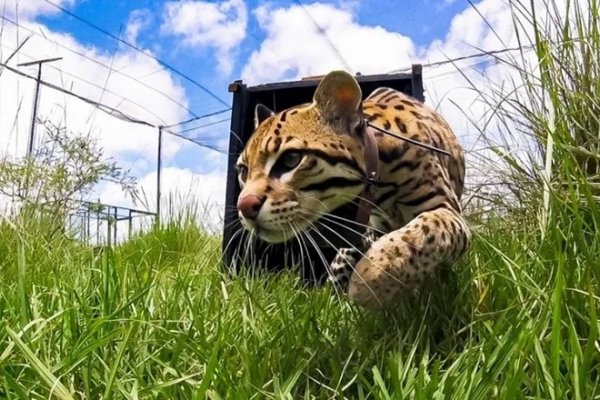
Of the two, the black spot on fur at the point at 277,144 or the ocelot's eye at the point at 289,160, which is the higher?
the black spot on fur at the point at 277,144

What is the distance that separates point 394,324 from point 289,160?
0.42 metres

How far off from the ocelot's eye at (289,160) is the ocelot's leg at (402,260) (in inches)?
9.6

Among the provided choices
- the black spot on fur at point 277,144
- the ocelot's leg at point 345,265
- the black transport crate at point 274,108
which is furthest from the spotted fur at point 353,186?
the black transport crate at point 274,108

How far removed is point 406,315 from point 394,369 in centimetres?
43

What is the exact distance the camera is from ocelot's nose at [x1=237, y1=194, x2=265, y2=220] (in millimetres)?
1475

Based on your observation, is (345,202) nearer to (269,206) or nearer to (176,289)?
(269,206)

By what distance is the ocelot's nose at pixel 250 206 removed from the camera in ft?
4.84

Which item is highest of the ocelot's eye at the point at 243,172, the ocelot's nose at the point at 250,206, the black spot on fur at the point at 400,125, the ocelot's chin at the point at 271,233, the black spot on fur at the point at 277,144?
the black spot on fur at the point at 400,125

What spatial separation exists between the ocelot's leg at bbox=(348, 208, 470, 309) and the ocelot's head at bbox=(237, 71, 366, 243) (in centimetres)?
16

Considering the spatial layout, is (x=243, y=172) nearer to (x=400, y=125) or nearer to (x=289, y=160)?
(x=289, y=160)

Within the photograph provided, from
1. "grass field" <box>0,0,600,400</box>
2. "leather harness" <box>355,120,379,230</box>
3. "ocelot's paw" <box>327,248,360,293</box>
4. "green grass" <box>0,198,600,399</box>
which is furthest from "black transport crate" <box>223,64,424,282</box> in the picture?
"leather harness" <box>355,120,379,230</box>

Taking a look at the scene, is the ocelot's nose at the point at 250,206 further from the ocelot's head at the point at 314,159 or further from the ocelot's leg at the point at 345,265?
the ocelot's leg at the point at 345,265

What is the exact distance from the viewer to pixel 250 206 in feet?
4.84

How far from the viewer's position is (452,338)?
1510 mm
